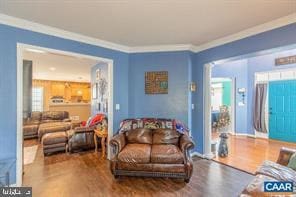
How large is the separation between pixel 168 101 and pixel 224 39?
68.9 inches

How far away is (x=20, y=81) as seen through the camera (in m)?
3.02

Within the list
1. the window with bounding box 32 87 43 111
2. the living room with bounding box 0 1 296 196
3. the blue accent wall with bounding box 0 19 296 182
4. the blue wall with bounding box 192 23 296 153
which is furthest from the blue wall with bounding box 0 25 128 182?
the window with bounding box 32 87 43 111

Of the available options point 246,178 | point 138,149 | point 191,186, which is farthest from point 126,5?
point 246,178

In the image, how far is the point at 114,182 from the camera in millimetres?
3180

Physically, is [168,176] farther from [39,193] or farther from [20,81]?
[20,81]

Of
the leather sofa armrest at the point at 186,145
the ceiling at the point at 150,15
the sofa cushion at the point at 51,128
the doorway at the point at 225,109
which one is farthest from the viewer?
the doorway at the point at 225,109

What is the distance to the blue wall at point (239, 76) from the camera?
720cm

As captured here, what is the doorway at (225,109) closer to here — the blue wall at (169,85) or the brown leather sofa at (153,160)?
the blue wall at (169,85)

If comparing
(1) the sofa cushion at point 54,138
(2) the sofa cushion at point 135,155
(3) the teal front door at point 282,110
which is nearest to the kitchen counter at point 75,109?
(1) the sofa cushion at point 54,138

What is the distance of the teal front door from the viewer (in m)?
5.88

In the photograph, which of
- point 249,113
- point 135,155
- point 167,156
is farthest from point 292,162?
point 249,113

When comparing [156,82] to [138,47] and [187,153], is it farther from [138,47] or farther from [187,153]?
[187,153]

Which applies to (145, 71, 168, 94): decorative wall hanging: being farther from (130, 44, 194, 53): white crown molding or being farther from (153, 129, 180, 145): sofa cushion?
(153, 129, 180, 145): sofa cushion

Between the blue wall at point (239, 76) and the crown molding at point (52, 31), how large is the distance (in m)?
4.48
